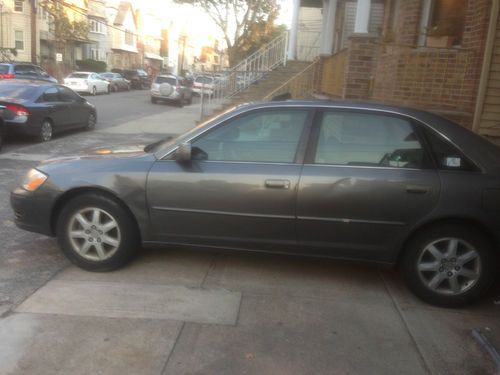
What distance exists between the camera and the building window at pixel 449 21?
7.90 meters

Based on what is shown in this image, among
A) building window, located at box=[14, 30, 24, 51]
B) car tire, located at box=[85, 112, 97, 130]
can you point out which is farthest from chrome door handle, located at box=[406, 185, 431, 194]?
building window, located at box=[14, 30, 24, 51]

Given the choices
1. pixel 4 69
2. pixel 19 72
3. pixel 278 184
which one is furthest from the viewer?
pixel 19 72

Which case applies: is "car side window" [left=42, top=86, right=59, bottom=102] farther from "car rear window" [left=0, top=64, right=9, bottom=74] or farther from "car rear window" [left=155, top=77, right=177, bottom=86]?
"car rear window" [left=155, top=77, right=177, bottom=86]

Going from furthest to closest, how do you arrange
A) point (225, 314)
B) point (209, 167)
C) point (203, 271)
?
1. point (203, 271)
2. point (209, 167)
3. point (225, 314)

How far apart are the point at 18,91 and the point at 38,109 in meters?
0.70

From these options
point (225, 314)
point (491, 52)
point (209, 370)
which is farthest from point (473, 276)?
point (491, 52)

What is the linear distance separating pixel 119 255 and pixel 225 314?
46.1 inches

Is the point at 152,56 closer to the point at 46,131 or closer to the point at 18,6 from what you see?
the point at 18,6

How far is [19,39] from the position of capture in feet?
136

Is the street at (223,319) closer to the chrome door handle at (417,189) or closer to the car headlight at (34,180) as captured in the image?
the car headlight at (34,180)

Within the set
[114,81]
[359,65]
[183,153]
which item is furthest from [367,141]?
[114,81]

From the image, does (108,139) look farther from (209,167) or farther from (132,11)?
(132,11)

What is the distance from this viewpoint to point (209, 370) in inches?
123

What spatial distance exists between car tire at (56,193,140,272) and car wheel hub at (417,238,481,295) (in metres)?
2.40
